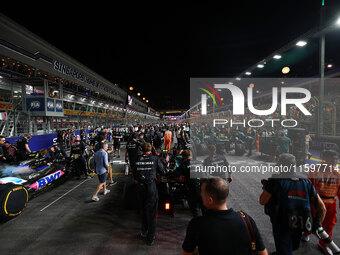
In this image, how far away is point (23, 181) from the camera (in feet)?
15.6

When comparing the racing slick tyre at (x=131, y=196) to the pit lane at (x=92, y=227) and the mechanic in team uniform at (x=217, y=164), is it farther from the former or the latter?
the mechanic in team uniform at (x=217, y=164)

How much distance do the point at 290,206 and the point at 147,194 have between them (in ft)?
7.59

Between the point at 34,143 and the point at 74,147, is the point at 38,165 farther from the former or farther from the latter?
the point at 34,143

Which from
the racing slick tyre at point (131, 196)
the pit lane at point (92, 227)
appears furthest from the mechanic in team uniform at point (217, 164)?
the racing slick tyre at point (131, 196)

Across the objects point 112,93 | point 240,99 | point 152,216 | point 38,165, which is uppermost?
point 112,93

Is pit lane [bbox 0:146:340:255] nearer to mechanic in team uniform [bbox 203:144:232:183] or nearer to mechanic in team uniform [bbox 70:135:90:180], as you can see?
mechanic in team uniform [bbox 203:144:232:183]

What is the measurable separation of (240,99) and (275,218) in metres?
5.04

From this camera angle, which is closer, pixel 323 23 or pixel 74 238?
pixel 74 238

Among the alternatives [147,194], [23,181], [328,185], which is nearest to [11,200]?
[23,181]

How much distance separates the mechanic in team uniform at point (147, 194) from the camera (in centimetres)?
338

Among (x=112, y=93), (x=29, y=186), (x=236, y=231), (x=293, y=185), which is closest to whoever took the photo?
(x=236, y=231)

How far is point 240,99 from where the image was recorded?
682cm

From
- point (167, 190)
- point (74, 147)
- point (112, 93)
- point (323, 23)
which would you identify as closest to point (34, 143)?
point (74, 147)

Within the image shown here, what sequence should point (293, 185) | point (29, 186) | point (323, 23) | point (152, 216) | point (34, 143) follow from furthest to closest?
1. point (34, 143)
2. point (323, 23)
3. point (29, 186)
4. point (152, 216)
5. point (293, 185)
